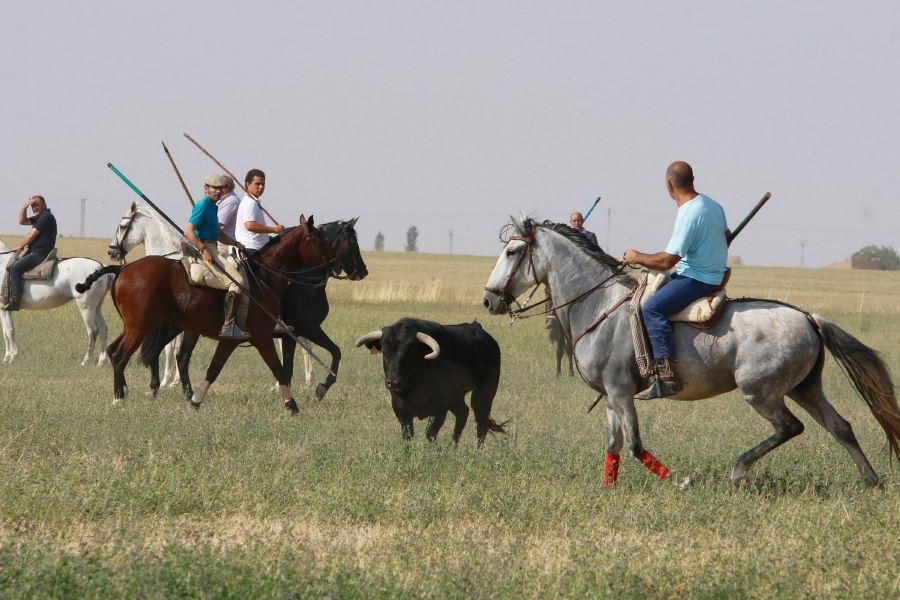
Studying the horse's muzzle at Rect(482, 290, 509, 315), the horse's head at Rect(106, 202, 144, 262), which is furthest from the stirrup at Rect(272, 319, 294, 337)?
the horse's muzzle at Rect(482, 290, 509, 315)

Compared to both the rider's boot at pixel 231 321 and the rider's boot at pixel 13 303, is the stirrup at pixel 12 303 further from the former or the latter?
the rider's boot at pixel 231 321

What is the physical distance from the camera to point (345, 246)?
15.2 m

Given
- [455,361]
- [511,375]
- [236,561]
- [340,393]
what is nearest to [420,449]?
[455,361]

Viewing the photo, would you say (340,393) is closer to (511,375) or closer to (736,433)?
(511,375)

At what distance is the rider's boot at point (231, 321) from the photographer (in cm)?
1441

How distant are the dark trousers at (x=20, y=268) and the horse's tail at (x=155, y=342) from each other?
5630 millimetres

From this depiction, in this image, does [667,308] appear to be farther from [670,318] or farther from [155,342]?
[155,342]

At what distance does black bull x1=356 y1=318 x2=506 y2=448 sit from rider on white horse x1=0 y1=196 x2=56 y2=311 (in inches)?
409

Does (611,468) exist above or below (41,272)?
below

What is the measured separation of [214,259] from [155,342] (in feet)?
7.07

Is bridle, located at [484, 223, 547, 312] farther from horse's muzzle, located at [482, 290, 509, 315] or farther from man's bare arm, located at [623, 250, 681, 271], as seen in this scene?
man's bare arm, located at [623, 250, 681, 271]

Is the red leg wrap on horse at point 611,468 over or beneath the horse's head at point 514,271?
beneath

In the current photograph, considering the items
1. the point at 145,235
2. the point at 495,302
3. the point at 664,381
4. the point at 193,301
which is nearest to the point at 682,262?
the point at 664,381

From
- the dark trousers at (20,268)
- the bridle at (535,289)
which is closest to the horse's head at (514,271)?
the bridle at (535,289)
